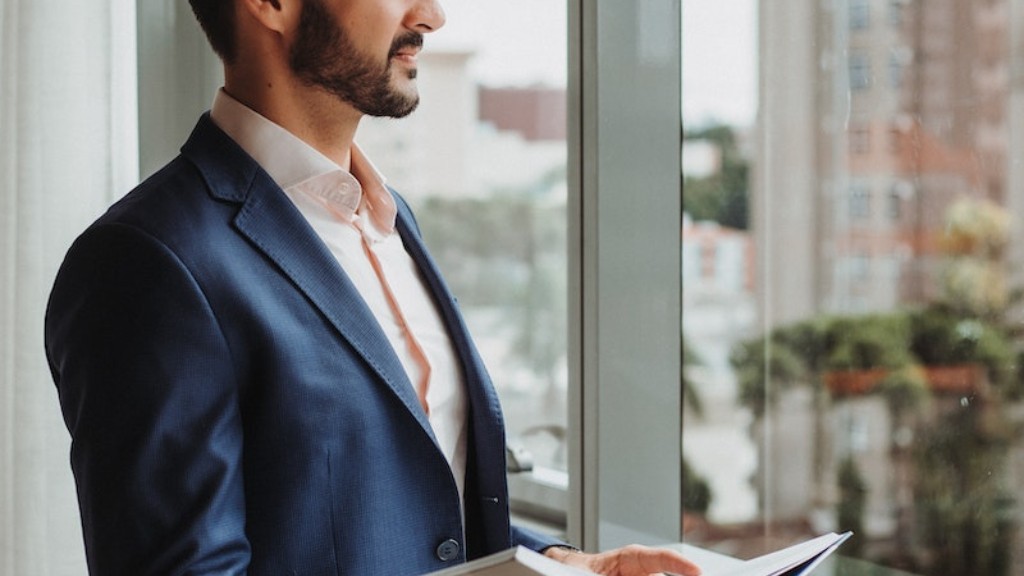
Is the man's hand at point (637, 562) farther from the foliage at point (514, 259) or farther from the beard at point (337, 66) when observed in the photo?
the foliage at point (514, 259)

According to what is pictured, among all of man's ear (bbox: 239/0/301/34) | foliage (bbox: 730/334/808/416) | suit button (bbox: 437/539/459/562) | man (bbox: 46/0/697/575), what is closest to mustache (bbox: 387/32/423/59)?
man (bbox: 46/0/697/575)

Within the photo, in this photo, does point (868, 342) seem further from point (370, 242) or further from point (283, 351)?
point (283, 351)

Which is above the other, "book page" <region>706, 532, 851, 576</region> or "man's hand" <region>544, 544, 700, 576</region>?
"book page" <region>706, 532, 851, 576</region>

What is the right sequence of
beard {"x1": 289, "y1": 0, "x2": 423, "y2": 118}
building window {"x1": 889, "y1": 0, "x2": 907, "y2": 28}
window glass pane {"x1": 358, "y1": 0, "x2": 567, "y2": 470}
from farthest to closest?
window glass pane {"x1": 358, "y1": 0, "x2": 567, "y2": 470} < building window {"x1": 889, "y1": 0, "x2": 907, "y2": 28} < beard {"x1": 289, "y1": 0, "x2": 423, "y2": 118}

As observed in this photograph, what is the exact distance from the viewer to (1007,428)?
1.63m

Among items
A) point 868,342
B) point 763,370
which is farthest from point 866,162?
point 763,370

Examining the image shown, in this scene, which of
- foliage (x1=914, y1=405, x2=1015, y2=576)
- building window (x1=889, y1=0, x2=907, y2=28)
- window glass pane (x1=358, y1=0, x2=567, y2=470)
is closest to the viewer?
foliage (x1=914, y1=405, x2=1015, y2=576)

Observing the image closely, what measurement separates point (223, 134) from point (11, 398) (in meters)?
1.08

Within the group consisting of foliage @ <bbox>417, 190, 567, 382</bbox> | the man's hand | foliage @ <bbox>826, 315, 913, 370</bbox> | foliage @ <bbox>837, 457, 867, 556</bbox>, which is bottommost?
foliage @ <bbox>837, 457, 867, 556</bbox>

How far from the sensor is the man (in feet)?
3.38

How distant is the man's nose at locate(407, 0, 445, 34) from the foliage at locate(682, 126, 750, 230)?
0.90 metres

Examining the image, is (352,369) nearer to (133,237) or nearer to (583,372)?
(133,237)

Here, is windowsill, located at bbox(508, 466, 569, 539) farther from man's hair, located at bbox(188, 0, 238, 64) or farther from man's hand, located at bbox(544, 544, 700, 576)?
man's hair, located at bbox(188, 0, 238, 64)

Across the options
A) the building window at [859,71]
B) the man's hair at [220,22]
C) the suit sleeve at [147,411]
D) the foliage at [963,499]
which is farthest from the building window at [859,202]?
the suit sleeve at [147,411]
